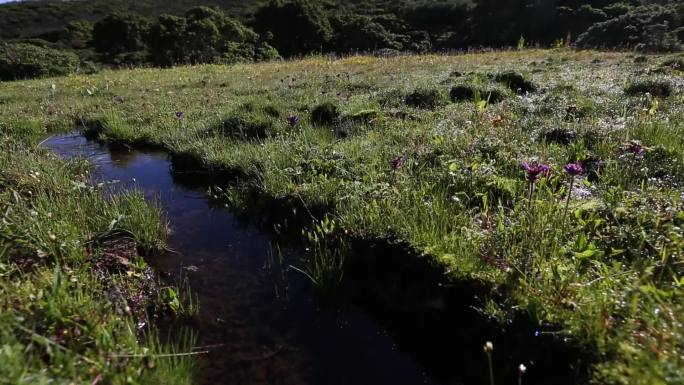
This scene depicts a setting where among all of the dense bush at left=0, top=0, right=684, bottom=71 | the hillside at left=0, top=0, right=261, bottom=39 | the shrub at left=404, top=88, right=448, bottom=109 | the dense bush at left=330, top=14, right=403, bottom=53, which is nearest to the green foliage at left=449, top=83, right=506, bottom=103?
the shrub at left=404, top=88, right=448, bottom=109

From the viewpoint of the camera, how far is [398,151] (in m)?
5.81

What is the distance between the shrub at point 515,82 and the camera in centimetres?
1013

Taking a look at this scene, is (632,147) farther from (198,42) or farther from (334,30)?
(334,30)

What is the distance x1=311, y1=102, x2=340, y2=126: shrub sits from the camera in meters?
8.33

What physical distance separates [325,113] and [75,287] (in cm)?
584

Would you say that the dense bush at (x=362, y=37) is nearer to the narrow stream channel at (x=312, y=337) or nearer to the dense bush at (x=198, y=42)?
the dense bush at (x=198, y=42)

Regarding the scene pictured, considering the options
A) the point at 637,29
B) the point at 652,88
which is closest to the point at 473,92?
the point at 652,88

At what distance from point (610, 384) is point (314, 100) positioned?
341 inches

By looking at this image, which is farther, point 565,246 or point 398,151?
point 398,151

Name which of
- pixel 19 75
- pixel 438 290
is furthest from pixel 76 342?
pixel 19 75

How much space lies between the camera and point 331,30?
41500 millimetres

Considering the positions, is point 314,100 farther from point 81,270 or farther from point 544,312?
point 544,312

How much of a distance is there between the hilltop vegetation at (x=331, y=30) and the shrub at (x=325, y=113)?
2100 cm

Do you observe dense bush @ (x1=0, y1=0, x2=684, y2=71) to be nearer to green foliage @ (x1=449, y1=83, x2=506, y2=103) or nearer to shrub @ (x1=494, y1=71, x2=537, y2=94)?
shrub @ (x1=494, y1=71, x2=537, y2=94)
